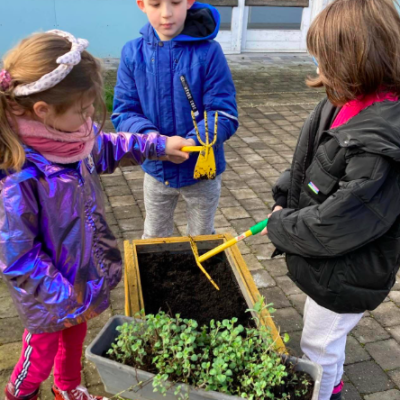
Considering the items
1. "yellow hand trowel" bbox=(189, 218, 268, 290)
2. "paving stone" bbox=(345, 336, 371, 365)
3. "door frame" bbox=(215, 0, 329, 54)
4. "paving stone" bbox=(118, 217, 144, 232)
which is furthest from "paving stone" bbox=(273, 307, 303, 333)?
"door frame" bbox=(215, 0, 329, 54)

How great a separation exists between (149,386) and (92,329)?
132 centimetres

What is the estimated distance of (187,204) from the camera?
2643 mm

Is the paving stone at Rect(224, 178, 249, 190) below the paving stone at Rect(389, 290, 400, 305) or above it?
below

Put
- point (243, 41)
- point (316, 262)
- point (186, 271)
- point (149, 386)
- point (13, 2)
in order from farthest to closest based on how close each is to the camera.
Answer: point (243, 41) < point (13, 2) < point (186, 271) < point (316, 262) < point (149, 386)

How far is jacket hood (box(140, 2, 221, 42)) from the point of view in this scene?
225 centimetres

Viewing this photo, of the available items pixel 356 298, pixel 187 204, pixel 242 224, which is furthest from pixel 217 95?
pixel 242 224

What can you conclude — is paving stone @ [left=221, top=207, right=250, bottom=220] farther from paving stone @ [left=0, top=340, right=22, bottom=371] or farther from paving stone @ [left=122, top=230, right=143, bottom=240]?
paving stone @ [left=0, top=340, right=22, bottom=371]

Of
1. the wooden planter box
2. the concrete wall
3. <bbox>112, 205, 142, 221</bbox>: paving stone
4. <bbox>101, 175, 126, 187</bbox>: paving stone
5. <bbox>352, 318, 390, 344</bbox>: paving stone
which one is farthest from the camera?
the concrete wall

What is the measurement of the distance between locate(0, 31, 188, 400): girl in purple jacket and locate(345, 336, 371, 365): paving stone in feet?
4.94

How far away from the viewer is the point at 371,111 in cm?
149

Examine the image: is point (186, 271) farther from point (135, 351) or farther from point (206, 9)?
point (206, 9)

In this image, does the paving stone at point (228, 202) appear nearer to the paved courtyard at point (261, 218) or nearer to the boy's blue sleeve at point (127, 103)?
the paved courtyard at point (261, 218)

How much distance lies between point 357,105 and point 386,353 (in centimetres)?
166

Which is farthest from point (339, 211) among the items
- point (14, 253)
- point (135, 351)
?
point (14, 253)
